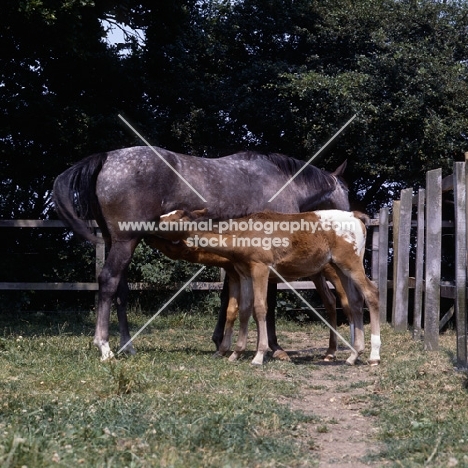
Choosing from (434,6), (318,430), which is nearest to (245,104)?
(434,6)

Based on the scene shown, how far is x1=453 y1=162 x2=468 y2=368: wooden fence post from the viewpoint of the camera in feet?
24.5

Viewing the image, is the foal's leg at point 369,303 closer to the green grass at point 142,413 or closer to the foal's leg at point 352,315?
the foal's leg at point 352,315

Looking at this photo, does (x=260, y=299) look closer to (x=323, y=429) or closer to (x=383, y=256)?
(x=323, y=429)

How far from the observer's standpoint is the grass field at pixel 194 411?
4109 millimetres

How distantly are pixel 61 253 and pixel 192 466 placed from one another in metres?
10.2

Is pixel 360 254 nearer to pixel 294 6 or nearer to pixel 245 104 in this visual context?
pixel 245 104

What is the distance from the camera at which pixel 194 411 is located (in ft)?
17.0

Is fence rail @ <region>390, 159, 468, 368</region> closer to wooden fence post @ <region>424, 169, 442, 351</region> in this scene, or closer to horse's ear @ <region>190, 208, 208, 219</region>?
wooden fence post @ <region>424, 169, 442, 351</region>

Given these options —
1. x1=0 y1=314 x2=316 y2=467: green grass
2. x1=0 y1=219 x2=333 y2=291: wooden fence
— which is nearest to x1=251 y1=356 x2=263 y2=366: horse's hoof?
x1=0 y1=314 x2=316 y2=467: green grass

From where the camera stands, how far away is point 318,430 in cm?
507

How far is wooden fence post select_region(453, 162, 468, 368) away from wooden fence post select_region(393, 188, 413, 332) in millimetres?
3786

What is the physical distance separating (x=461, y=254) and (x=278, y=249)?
1943mm

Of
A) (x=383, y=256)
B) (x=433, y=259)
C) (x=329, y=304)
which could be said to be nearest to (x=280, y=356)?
(x=329, y=304)

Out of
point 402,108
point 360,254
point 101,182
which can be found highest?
point 402,108
